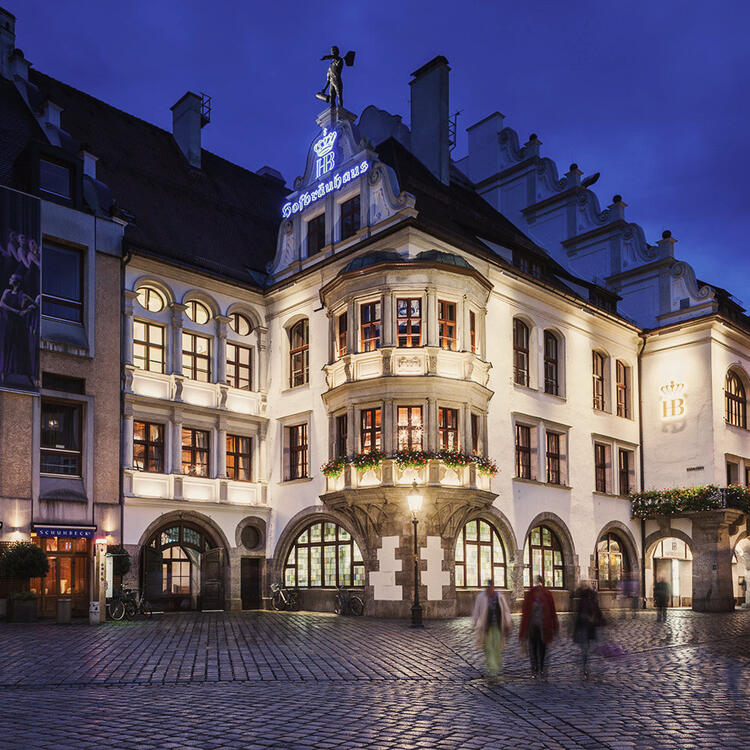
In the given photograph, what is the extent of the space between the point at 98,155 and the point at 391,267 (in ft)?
40.9

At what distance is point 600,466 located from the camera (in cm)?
3841

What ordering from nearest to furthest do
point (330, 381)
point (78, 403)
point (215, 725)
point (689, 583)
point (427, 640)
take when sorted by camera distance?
point (215, 725)
point (427, 640)
point (78, 403)
point (330, 381)
point (689, 583)

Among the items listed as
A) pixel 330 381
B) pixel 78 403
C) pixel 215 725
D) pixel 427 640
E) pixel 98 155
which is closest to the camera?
pixel 215 725

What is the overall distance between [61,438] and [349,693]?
18789 mm

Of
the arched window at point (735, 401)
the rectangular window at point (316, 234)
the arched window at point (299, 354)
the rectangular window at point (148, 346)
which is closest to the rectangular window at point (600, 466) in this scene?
the arched window at point (735, 401)

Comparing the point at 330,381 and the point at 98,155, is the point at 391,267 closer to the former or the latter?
the point at 330,381

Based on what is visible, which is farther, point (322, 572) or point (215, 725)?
point (322, 572)

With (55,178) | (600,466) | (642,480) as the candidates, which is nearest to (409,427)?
(600,466)

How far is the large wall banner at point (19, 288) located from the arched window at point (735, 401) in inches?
1044

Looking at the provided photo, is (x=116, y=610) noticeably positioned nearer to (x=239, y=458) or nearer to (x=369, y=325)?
(x=239, y=458)

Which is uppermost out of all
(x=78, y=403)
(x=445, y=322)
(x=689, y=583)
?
(x=445, y=322)

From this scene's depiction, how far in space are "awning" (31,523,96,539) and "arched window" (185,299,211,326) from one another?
27.5ft

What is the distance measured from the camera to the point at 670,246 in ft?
136

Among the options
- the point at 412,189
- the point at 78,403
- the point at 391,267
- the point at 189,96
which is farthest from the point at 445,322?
the point at 189,96
